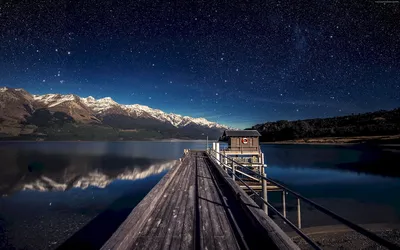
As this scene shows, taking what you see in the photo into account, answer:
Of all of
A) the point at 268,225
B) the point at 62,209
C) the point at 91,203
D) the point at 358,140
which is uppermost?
the point at 358,140

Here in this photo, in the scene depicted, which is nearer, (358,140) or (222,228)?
(222,228)

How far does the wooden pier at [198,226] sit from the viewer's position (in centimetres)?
461

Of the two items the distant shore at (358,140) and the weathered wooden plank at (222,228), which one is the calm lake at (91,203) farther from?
the distant shore at (358,140)

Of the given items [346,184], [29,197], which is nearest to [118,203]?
[29,197]

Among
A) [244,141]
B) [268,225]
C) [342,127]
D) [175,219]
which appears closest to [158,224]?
[175,219]

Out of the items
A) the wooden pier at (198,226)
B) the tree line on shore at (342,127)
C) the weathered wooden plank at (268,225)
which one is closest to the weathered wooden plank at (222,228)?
the wooden pier at (198,226)

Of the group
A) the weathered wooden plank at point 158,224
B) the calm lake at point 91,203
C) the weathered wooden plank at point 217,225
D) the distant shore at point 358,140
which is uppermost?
the distant shore at point 358,140

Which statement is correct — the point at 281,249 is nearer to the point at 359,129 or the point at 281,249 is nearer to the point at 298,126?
the point at 359,129

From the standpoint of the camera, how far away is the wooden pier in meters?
4.61

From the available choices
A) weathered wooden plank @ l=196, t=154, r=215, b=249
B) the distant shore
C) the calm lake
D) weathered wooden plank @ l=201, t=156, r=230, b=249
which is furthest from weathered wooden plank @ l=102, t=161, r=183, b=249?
the distant shore

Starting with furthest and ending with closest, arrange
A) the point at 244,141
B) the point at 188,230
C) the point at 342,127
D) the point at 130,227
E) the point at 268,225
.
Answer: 1. the point at 342,127
2. the point at 244,141
3. the point at 188,230
4. the point at 268,225
5. the point at 130,227

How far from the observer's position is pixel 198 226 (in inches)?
225

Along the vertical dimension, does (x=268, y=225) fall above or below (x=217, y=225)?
above

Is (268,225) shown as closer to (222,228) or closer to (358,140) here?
(222,228)
